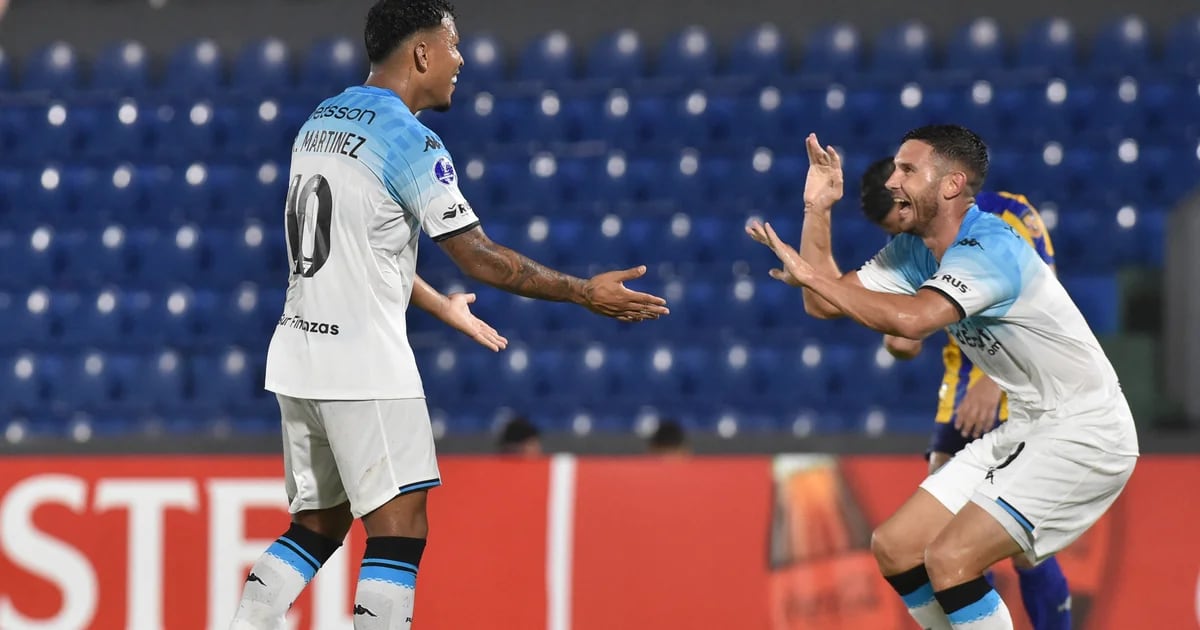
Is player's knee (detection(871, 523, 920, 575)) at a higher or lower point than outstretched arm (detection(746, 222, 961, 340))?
lower

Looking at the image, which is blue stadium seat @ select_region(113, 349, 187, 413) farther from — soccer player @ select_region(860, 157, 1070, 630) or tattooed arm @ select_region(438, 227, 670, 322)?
tattooed arm @ select_region(438, 227, 670, 322)

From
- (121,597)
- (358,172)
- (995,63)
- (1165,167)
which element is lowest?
(121,597)

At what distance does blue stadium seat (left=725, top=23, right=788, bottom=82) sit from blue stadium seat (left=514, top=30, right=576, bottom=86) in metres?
1.30

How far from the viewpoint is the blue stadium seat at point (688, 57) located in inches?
435

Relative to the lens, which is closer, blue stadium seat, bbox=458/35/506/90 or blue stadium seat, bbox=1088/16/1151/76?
blue stadium seat, bbox=1088/16/1151/76

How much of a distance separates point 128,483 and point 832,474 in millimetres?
2669

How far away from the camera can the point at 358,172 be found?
12.0 feet

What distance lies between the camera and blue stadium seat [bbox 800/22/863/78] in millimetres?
10859

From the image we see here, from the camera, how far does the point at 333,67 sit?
1145 cm

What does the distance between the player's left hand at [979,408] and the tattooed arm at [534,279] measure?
1.61 meters

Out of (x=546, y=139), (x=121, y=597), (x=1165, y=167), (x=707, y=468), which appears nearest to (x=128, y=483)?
(x=121, y=597)

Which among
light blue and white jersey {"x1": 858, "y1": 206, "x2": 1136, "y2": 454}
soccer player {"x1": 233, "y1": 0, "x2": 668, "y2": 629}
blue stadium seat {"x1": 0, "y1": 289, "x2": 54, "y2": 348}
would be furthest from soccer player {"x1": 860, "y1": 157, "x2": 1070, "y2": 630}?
blue stadium seat {"x1": 0, "y1": 289, "x2": 54, "y2": 348}

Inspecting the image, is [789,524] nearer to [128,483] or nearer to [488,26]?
[128,483]

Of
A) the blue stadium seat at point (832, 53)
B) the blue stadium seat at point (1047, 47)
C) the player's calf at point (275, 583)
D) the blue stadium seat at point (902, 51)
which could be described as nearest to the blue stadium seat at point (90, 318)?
the blue stadium seat at point (832, 53)
